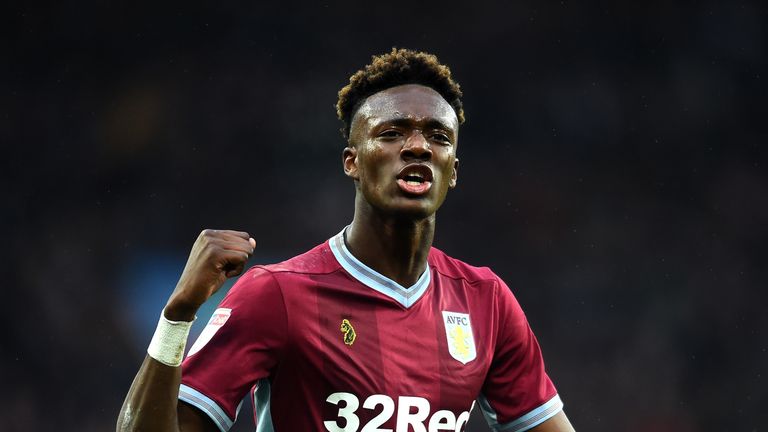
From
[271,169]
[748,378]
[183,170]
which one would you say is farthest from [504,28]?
[748,378]

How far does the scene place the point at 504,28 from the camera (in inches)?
395

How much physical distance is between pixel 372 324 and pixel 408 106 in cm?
78

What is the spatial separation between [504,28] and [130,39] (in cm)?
379

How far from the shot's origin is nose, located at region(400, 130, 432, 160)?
330 cm

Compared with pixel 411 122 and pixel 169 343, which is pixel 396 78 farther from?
pixel 169 343

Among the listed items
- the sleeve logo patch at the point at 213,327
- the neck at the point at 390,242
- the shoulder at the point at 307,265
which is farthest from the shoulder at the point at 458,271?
the sleeve logo patch at the point at 213,327

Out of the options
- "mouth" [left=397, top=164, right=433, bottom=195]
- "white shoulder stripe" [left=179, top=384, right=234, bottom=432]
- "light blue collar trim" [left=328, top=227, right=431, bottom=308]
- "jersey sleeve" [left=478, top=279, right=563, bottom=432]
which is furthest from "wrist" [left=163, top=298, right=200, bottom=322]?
"jersey sleeve" [left=478, top=279, right=563, bottom=432]

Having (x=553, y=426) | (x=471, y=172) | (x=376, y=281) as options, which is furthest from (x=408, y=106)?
(x=471, y=172)

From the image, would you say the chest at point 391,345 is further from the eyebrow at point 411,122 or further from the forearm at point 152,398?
the eyebrow at point 411,122

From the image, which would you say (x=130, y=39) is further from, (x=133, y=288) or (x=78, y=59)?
(x=133, y=288)

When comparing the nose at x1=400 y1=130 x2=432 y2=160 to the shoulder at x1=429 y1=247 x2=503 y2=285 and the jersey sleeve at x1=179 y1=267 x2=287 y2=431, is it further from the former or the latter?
the jersey sleeve at x1=179 y1=267 x2=287 y2=431

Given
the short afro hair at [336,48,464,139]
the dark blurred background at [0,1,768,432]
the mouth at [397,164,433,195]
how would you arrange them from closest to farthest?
the mouth at [397,164,433,195] → the short afro hair at [336,48,464,139] → the dark blurred background at [0,1,768,432]

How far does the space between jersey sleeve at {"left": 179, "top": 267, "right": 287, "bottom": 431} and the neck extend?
43cm

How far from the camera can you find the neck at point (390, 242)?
134 inches
